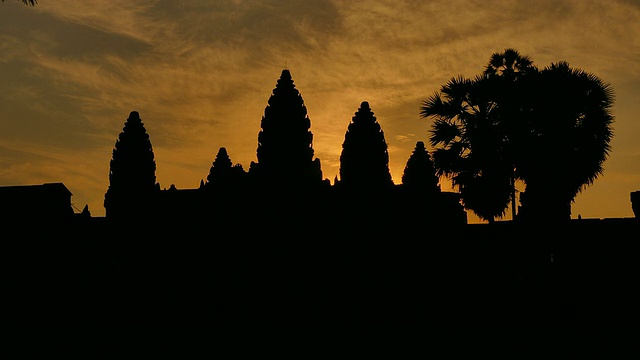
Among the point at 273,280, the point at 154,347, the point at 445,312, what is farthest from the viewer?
the point at 273,280

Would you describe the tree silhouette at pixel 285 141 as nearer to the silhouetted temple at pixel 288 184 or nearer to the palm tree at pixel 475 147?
the silhouetted temple at pixel 288 184

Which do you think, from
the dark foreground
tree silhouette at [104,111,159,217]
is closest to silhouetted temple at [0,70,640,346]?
the dark foreground

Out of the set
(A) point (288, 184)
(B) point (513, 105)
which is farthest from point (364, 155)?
(B) point (513, 105)

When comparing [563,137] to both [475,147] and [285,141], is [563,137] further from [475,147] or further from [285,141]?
[285,141]

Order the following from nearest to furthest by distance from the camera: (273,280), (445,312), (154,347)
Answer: (154,347)
(445,312)
(273,280)

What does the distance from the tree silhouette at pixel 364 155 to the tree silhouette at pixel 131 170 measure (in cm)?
1317

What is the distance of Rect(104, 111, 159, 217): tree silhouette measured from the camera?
44.6 meters

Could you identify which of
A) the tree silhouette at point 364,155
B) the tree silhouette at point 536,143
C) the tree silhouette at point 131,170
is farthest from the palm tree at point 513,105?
the tree silhouette at point 131,170

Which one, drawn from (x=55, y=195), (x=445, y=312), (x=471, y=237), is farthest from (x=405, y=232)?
(x=55, y=195)

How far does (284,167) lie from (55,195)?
14.3 m

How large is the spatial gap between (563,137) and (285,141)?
19.6m

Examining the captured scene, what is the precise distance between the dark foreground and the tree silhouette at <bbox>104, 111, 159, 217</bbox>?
20.0 metres

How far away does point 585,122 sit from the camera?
27.0 meters

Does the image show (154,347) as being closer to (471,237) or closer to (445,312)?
(445,312)
